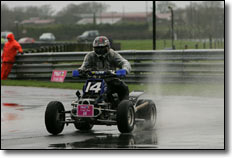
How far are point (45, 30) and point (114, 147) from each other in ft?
317

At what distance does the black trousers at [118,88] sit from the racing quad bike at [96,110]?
8 centimetres

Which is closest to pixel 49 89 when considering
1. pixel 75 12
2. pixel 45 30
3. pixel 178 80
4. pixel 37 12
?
pixel 178 80

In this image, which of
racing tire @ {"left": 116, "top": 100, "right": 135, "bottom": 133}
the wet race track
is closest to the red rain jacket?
the wet race track

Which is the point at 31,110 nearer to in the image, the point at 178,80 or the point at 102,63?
the point at 102,63

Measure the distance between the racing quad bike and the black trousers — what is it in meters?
0.08

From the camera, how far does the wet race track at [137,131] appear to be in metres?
10.0

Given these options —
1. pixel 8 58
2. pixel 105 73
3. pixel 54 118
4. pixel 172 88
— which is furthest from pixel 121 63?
pixel 8 58

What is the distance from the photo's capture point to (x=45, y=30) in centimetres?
10531

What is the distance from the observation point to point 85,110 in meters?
11.1

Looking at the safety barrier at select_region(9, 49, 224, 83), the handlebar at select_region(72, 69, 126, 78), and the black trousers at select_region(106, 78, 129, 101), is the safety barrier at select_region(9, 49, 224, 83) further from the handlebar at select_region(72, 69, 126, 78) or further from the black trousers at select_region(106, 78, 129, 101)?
the handlebar at select_region(72, 69, 126, 78)

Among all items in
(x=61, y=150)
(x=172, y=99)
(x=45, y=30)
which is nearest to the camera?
(x=61, y=150)

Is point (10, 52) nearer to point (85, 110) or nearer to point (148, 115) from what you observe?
point (148, 115)

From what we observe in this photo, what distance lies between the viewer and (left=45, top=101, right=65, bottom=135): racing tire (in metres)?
11.2

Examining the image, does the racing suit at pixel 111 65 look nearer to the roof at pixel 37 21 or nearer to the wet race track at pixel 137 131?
the wet race track at pixel 137 131
